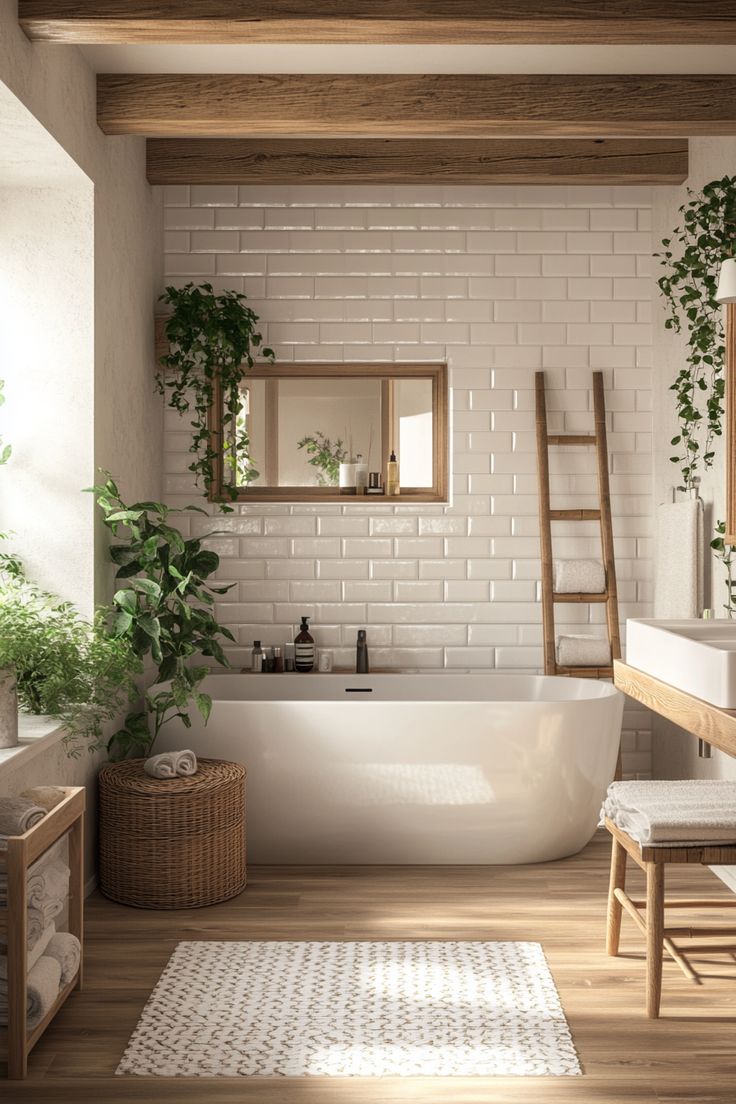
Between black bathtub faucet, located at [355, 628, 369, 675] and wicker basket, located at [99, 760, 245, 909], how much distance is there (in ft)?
4.42

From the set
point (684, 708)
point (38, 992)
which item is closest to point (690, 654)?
point (684, 708)

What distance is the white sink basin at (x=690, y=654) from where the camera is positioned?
246cm

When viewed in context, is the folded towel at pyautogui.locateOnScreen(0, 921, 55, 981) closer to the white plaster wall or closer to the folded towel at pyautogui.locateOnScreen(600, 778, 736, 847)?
the white plaster wall

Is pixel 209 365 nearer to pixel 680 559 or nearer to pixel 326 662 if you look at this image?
pixel 326 662

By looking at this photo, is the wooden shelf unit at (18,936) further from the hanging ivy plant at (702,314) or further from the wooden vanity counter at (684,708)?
the hanging ivy plant at (702,314)

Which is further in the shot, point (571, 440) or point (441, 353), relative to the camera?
point (441, 353)

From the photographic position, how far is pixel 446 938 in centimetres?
364

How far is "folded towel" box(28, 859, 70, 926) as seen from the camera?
2.85 metres

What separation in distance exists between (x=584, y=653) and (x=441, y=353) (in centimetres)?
161

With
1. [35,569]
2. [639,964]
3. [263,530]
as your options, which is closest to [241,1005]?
[639,964]

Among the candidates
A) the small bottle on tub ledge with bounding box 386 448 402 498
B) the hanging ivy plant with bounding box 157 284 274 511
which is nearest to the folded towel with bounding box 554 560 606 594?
the small bottle on tub ledge with bounding box 386 448 402 498

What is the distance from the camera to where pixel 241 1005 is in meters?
3.12

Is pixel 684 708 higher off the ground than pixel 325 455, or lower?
lower

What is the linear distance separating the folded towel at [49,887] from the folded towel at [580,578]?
9.60 feet
